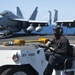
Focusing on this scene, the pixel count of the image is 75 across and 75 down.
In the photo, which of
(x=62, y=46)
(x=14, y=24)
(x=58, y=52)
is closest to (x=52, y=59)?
(x=58, y=52)

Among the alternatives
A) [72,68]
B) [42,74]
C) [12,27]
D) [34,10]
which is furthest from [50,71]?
[34,10]

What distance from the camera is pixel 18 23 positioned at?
1960 inches

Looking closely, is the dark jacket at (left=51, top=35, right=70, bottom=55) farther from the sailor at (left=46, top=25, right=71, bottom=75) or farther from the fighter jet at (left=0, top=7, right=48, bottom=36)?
the fighter jet at (left=0, top=7, right=48, bottom=36)

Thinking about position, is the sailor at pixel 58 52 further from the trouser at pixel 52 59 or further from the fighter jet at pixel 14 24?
the fighter jet at pixel 14 24

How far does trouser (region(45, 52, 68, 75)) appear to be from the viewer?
23.0 feet

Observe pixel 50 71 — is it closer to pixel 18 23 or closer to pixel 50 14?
pixel 18 23

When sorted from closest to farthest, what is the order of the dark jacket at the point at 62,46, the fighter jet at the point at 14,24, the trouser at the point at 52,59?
the trouser at the point at 52,59
the dark jacket at the point at 62,46
the fighter jet at the point at 14,24

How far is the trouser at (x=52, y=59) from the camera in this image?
7004mm

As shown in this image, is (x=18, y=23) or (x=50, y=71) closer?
(x=50, y=71)

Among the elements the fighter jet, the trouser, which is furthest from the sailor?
the fighter jet

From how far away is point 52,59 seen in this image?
701cm

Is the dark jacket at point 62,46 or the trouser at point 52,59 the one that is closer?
the trouser at point 52,59

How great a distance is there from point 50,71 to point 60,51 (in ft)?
A: 1.79

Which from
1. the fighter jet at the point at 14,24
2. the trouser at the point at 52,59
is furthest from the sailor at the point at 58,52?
the fighter jet at the point at 14,24
